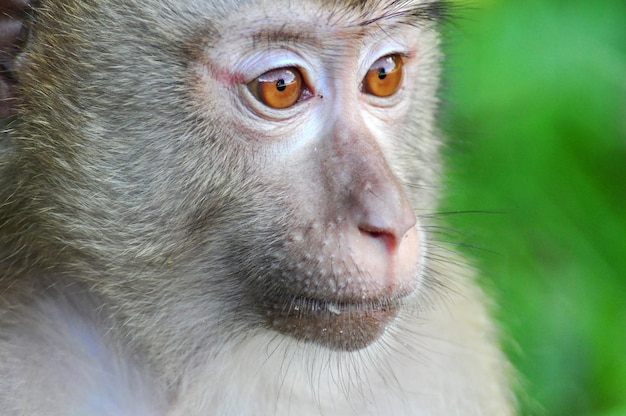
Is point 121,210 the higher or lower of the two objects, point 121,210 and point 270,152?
the lower

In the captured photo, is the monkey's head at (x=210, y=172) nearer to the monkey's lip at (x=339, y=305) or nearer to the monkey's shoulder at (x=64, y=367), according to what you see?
the monkey's lip at (x=339, y=305)

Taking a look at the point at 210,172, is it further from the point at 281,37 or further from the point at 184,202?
the point at 281,37

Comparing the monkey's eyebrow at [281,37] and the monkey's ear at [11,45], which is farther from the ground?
the monkey's eyebrow at [281,37]

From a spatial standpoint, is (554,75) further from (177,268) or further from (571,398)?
(177,268)

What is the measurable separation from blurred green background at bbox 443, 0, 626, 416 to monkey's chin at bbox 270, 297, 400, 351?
4.15 ft

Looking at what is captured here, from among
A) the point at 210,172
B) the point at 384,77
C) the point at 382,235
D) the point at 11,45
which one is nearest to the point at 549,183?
the point at 384,77

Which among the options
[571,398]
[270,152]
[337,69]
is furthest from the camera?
[571,398]

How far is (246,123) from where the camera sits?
2.57 meters

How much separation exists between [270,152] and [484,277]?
1.52 m

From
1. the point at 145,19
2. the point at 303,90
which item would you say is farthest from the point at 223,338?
the point at 145,19

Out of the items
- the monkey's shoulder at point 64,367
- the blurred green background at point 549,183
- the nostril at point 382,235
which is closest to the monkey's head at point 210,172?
the nostril at point 382,235

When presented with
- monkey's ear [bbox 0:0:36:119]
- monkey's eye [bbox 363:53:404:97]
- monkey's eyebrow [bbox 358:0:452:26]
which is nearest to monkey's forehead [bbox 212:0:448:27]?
monkey's eyebrow [bbox 358:0:452:26]

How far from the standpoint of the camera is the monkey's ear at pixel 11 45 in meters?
2.58

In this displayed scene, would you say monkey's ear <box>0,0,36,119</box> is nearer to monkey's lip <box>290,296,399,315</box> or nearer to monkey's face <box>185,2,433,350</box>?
monkey's face <box>185,2,433,350</box>
